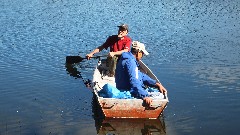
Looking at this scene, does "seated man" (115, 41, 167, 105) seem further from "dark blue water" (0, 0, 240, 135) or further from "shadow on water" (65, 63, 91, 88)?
"shadow on water" (65, 63, 91, 88)

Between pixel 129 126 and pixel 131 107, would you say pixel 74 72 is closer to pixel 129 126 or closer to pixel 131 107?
pixel 129 126

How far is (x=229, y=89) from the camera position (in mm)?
14664

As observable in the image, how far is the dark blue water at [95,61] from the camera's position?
11711mm

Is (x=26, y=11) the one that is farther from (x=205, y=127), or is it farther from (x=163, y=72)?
(x=205, y=127)

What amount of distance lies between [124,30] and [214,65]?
23.5ft

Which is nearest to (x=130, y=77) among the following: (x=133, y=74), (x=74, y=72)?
(x=133, y=74)

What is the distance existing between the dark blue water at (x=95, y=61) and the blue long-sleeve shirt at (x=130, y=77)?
1.37 m

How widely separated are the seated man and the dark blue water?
135 centimetres

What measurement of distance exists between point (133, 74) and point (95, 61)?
939cm

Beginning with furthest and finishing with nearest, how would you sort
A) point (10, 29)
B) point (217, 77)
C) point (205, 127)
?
1. point (10, 29)
2. point (217, 77)
3. point (205, 127)

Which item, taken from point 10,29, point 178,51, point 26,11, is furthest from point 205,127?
point 26,11

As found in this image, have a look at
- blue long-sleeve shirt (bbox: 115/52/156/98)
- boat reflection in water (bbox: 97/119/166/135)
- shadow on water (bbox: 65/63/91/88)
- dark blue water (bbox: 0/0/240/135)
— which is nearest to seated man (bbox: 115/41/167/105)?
blue long-sleeve shirt (bbox: 115/52/156/98)

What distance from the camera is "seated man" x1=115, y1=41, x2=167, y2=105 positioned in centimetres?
959

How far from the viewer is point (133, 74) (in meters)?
9.76
